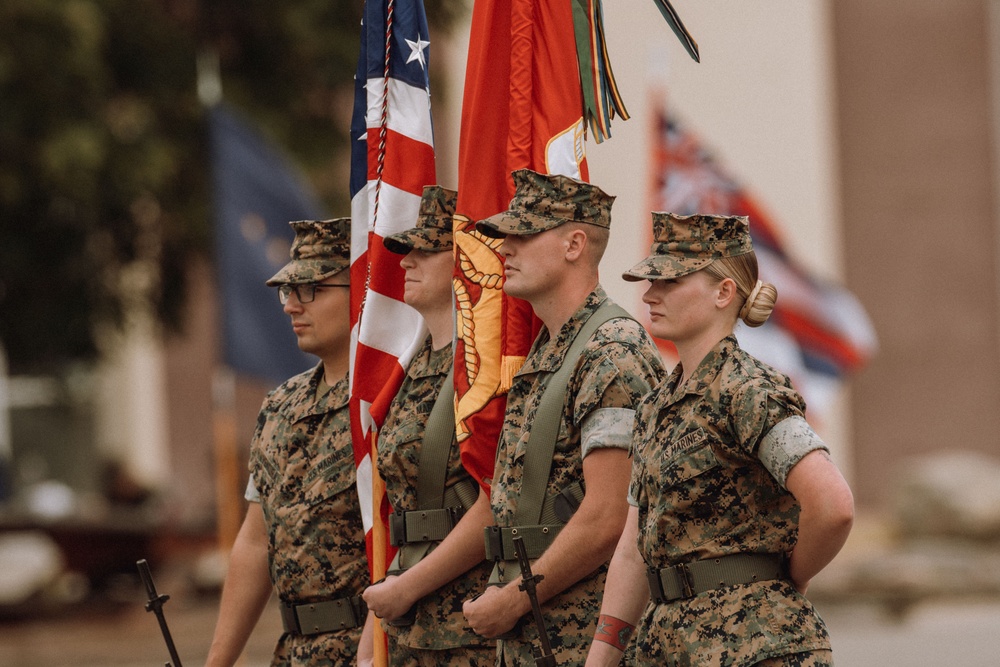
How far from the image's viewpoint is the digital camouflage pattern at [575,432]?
167 inches

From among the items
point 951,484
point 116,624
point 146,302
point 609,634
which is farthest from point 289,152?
point 609,634

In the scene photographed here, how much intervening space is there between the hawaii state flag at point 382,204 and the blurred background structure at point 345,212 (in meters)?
4.59

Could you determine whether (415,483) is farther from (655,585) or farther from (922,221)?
(922,221)

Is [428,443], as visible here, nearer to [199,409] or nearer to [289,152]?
[289,152]

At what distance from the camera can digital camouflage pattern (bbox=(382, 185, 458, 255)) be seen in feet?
16.1

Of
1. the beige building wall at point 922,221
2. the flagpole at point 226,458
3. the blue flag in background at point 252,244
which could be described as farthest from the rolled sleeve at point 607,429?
the beige building wall at point 922,221

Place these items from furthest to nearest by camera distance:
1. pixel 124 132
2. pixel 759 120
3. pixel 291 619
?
pixel 759 120 → pixel 124 132 → pixel 291 619

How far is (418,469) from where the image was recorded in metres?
4.79

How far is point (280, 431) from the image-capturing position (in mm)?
5297

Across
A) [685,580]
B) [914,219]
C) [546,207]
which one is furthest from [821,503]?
[914,219]

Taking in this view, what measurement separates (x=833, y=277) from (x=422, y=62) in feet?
54.3

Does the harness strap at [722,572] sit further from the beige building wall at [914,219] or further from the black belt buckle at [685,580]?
the beige building wall at [914,219]

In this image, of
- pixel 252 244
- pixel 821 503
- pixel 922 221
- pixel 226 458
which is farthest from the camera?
pixel 922 221

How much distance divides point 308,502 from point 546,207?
134 centimetres
